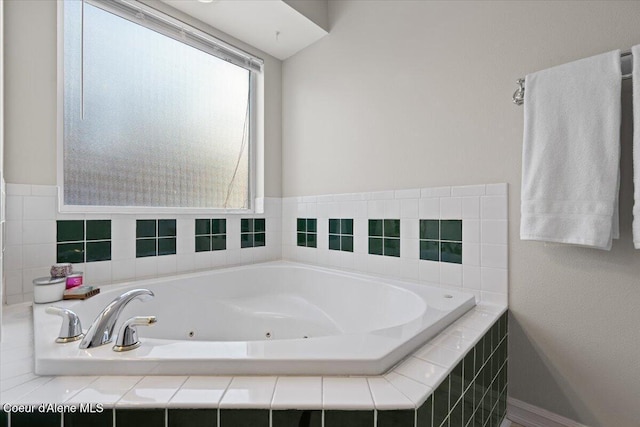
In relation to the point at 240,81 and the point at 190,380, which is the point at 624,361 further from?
the point at 240,81

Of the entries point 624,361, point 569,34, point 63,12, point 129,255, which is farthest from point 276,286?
point 569,34

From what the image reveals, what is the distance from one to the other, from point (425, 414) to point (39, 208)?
181 centimetres

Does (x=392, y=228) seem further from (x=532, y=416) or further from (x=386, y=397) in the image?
(x=386, y=397)

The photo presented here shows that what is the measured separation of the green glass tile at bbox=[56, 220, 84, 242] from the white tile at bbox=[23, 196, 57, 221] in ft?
0.19

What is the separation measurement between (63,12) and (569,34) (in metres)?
2.36

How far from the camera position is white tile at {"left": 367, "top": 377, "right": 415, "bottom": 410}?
67 cm

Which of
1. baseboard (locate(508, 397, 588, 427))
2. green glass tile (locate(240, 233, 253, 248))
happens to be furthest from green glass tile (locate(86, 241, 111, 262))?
baseboard (locate(508, 397, 588, 427))

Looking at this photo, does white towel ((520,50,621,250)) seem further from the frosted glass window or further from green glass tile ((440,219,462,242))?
the frosted glass window

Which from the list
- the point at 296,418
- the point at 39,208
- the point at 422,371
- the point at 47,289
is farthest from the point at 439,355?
the point at 39,208

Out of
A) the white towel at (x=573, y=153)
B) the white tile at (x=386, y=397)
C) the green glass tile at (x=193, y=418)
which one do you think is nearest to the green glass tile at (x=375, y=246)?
the white towel at (x=573, y=153)

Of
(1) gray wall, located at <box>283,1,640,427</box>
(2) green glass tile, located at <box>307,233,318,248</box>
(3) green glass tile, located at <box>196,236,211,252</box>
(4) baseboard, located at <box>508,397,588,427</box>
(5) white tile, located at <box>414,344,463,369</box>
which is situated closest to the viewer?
(5) white tile, located at <box>414,344,463,369</box>

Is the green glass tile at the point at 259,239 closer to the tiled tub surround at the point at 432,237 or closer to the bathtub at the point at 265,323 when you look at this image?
the bathtub at the point at 265,323

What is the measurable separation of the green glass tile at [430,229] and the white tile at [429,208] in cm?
2

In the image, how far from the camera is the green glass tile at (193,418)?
67 cm
